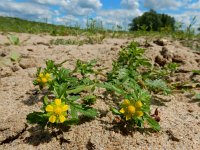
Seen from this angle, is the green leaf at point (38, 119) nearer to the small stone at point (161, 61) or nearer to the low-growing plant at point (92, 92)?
the low-growing plant at point (92, 92)

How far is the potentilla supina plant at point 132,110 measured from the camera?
218cm

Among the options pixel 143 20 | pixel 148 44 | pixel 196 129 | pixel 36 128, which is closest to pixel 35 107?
pixel 36 128

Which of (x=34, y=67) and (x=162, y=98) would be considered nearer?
(x=162, y=98)

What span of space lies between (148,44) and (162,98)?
1.78 metres

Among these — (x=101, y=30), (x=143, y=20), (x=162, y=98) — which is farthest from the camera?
(x=143, y=20)

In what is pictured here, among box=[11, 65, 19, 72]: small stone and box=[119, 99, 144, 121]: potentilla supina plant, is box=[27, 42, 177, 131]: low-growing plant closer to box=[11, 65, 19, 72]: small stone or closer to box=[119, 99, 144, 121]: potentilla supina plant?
box=[119, 99, 144, 121]: potentilla supina plant

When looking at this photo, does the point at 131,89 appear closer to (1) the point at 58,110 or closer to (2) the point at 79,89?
(2) the point at 79,89

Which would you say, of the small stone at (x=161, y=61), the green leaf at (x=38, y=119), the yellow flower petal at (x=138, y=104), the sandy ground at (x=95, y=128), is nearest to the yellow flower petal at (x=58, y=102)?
the green leaf at (x=38, y=119)

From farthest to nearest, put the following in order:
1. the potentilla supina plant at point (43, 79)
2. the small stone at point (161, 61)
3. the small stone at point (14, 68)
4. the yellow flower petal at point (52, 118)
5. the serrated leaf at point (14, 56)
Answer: the serrated leaf at point (14, 56) < the small stone at point (161, 61) < the small stone at point (14, 68) < the potentilla supina plant at point (43, 79) < the yellow flower petal at point (52, 118)

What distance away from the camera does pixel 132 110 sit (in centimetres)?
218

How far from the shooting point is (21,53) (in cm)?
455

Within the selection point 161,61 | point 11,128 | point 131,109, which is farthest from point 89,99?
point 161,61

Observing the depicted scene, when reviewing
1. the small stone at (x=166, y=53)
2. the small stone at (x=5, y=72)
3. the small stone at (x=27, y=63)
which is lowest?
the small stone at (x=5, y=72)

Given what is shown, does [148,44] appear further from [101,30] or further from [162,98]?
[101,30]
